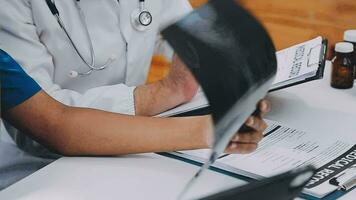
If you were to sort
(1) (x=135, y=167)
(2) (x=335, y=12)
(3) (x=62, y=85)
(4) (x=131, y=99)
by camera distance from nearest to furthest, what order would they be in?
1. (1) (x=135, y=167)
2. (4) (x=131, y=99)
3. (3) (x=62, y=85)
4. (2) (x=335, y=12)

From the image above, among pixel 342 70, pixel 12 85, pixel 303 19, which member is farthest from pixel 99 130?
pixel 303 19

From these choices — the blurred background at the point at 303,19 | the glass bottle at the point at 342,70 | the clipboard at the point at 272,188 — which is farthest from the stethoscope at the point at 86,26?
the blurred background at the point at 303,19

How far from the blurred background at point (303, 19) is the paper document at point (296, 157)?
157 centimetres

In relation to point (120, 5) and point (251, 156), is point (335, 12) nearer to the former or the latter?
point (120, 5)

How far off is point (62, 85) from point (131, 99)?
214 mm

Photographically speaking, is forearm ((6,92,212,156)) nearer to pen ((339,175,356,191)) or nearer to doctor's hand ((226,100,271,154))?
doctor's hand ((226,100,271,154))

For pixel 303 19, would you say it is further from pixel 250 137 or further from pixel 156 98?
pixel 250 137

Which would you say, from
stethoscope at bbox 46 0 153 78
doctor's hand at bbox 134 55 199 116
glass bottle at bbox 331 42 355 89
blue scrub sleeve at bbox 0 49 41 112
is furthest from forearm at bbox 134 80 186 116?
glass bottle at bbox 331 42 355 89

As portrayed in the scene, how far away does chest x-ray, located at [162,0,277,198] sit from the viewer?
1.91 ft

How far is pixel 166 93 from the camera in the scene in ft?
3.98

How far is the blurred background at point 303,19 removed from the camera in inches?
102

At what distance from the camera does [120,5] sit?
1320mm

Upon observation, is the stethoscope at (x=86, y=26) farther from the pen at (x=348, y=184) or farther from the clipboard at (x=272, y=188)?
the clipboard at (x=272, y=188)

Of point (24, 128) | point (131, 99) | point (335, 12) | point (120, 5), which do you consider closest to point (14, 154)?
point (24, 128)
